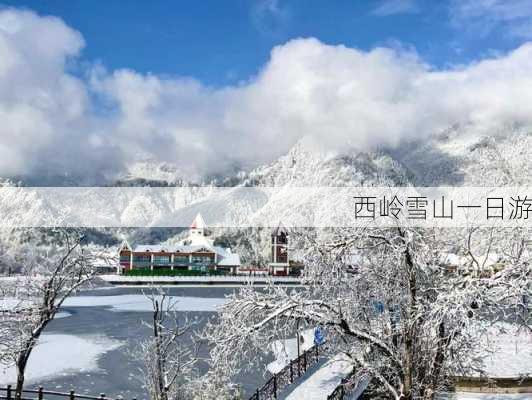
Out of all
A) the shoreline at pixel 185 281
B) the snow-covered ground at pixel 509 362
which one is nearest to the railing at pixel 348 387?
the snow-covered ground at pixel 509 362

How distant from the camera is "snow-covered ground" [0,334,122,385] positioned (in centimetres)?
2846

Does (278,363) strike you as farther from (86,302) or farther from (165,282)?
(165,282)

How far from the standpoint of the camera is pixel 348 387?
60.7 ft

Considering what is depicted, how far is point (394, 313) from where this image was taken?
13539 millimetres

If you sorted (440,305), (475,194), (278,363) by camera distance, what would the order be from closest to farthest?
(440,305) → (475,194) → (278,363)

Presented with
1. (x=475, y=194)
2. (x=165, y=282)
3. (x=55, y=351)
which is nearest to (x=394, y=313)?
(x=475, y=194)

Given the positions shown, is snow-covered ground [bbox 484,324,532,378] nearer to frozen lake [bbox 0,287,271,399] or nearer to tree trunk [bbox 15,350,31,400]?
frozen lake [bbox 0,287,271,399]

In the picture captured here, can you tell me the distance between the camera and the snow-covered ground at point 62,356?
1120 inches

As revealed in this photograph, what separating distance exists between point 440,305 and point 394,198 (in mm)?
3989

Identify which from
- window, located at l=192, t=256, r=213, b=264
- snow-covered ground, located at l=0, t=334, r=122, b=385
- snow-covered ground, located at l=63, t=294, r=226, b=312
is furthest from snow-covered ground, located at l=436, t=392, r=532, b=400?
window, located at l=192, t=256, r=213, b=264

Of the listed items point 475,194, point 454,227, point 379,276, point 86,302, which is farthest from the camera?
point 86,302

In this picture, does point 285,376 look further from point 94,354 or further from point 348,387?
point 94,354

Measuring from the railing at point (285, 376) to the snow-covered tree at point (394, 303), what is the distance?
552 cm

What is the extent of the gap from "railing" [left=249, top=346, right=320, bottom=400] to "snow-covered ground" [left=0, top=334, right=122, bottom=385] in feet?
42.0
